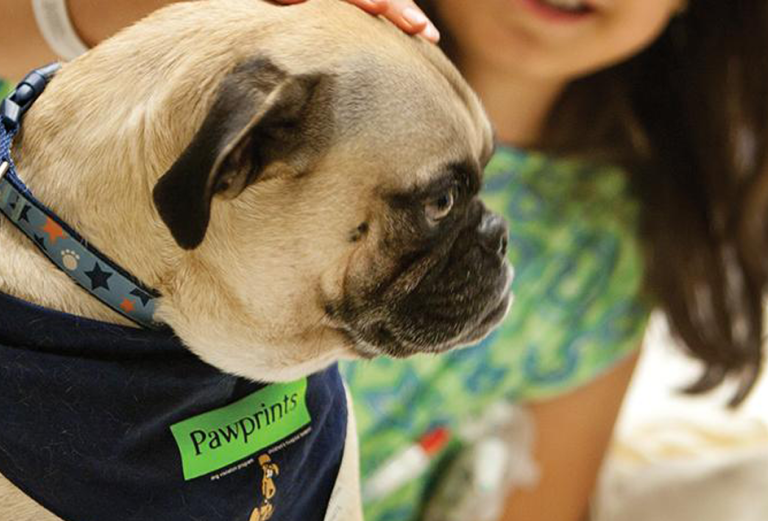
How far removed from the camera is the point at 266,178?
78cm

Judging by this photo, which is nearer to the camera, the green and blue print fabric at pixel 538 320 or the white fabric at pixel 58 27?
the white fabric at pixel 58 27

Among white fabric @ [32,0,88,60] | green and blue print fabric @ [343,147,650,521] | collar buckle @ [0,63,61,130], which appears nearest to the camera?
collar buckle @ [0,63,61,130]

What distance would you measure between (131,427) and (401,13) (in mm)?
381

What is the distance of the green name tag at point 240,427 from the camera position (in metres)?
0.81

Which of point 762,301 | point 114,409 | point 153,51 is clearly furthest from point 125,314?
point 762,301

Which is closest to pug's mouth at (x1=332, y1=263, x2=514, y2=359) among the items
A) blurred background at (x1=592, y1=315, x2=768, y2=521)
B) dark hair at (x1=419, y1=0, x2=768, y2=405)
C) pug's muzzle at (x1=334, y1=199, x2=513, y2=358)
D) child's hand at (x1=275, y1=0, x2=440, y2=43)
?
pug's muzzle at (x1=334, y1=199, x2=513, y2=358)

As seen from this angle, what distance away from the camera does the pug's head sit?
2.49 ft

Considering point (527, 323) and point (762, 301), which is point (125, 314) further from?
point (762, 301)

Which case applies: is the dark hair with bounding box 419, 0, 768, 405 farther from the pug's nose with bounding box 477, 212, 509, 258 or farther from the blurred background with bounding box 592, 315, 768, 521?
the pug's nose with bounding box 477, 212, 509, 258

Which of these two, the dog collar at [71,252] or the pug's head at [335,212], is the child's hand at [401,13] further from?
the dog collar at [71,252]

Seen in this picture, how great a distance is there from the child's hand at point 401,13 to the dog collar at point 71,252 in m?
0.27

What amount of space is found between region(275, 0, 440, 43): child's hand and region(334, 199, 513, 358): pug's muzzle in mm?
146

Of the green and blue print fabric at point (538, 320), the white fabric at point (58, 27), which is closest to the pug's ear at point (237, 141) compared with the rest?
the white fabric at point (58, 27)

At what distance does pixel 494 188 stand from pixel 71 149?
93 cm
